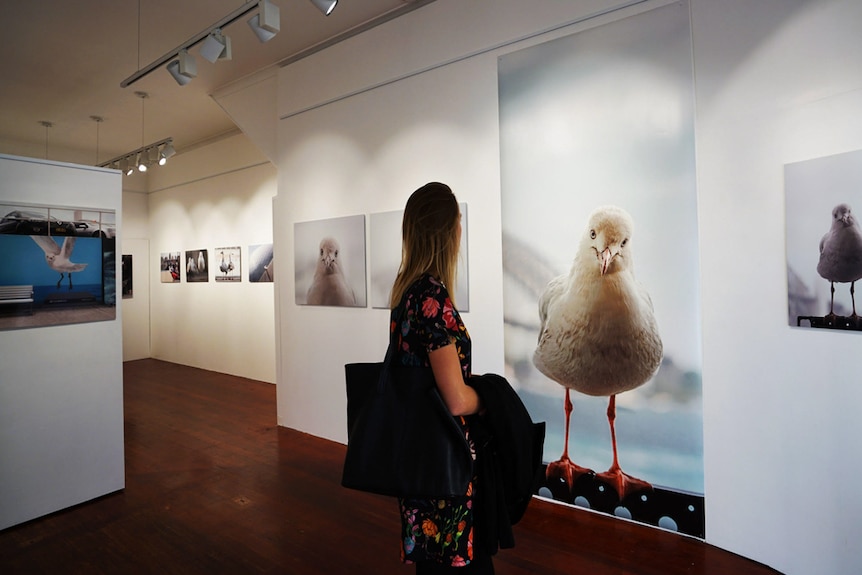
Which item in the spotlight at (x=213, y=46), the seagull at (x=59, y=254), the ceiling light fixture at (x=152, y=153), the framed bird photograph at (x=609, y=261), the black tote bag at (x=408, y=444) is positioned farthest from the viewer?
the ceiling light fixture at (x=152, y=153)

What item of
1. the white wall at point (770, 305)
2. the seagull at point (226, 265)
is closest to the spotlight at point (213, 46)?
the white wall at point (770, 305)

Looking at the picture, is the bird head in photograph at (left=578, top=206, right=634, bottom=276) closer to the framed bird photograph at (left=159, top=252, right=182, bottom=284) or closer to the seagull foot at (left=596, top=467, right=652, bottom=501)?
the seagull foot at (left=596, top=467, right=652, bottom=501)

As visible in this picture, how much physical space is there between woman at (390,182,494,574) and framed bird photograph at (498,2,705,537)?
184 cm

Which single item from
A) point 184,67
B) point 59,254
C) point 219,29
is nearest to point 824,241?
point 219,29

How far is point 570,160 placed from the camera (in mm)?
3264

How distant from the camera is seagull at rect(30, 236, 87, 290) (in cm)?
338

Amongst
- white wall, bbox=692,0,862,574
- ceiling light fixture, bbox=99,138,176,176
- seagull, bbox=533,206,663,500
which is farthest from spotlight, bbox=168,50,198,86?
white wall, bbox=692,0,862,574

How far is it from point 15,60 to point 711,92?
7.04 m

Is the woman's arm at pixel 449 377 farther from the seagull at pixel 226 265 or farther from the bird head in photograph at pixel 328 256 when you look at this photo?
the seagull at pixel 226 265

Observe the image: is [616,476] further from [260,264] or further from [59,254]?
[260,264]

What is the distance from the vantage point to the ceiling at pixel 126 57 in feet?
14.3

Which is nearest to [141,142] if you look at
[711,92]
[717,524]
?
[711,92]

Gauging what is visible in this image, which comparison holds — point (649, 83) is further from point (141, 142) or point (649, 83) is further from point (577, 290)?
point (141, 142)

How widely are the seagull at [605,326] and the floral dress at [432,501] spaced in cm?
185
